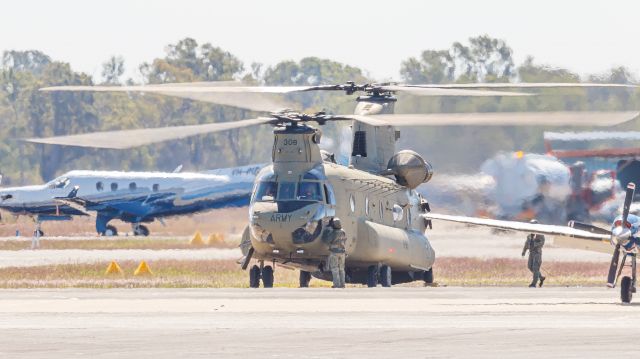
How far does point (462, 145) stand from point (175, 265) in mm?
11856

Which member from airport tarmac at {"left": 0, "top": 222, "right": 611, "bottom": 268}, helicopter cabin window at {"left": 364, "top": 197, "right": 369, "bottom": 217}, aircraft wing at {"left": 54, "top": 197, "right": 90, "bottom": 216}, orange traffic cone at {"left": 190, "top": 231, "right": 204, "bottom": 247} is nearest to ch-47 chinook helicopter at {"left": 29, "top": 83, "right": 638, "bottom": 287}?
helicopter cabin window at {"left": 364, "top": 197, "right": 369, "bottom": 217}

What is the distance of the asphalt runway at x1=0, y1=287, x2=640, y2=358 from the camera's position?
65.0 feet

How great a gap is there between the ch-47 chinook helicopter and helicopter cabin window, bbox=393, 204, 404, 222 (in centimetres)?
3

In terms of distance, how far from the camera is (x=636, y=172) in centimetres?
5494

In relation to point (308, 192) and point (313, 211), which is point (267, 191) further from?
point (313, 211)

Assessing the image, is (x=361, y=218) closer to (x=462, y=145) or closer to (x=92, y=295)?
(x=92, y=295)

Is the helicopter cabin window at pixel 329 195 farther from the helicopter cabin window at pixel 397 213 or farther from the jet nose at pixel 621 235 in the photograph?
the jet nose at pixel 621 235

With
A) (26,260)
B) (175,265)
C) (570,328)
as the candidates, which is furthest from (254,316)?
(26,260)

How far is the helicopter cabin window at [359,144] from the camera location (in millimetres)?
41031

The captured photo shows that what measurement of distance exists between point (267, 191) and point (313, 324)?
13.2 m

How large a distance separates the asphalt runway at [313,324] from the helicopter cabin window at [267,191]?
14.5 feet

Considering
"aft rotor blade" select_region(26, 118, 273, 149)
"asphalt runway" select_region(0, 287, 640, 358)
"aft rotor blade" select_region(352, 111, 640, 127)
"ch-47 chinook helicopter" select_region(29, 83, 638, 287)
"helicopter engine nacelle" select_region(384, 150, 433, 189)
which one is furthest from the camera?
"helicopter engine nacelle" select_region(384, 150, 433, 189)

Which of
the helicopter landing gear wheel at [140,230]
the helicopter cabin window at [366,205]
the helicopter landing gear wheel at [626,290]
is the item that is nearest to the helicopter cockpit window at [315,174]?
the helicopter cabin window at [366,205]

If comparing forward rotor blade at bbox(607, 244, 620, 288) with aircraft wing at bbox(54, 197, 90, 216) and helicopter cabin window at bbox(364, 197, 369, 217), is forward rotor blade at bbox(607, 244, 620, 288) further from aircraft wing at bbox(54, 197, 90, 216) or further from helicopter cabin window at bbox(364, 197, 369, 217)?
aircraft wing at bbox(54, 197, 90, 216)
